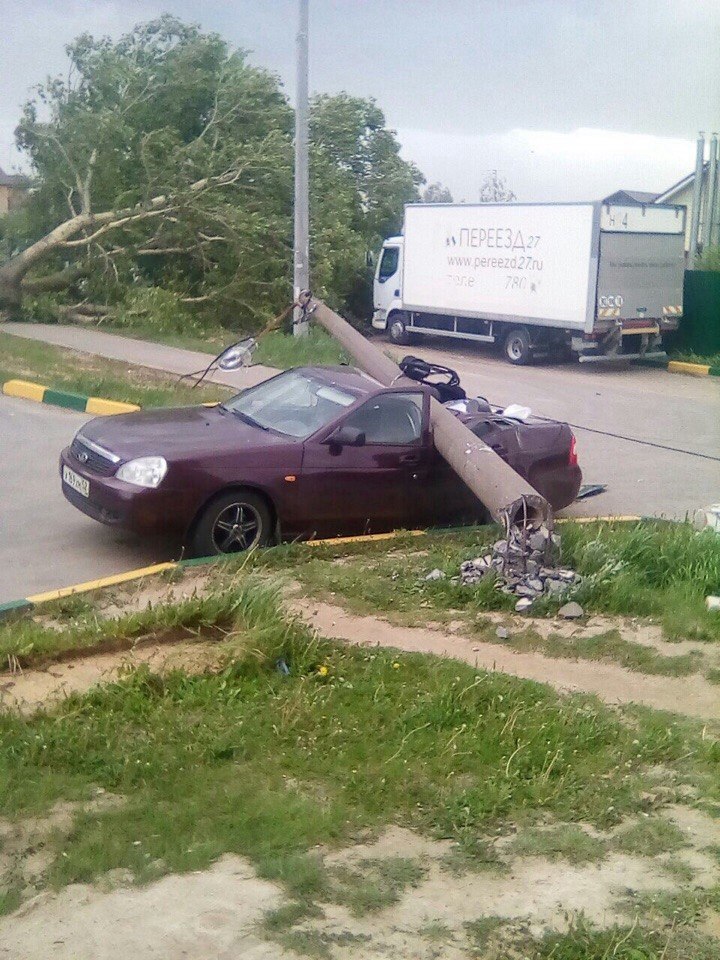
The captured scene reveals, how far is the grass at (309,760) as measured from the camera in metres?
3.98

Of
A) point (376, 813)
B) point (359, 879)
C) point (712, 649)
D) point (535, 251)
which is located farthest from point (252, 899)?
point (535, 251)

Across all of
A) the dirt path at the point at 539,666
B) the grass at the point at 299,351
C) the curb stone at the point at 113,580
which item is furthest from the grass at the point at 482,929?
the grass at the point at 299,351

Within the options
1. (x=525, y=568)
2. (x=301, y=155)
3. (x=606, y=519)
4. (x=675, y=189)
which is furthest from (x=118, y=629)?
(x=675, y=189)

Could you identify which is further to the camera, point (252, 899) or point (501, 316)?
point (501, 316)

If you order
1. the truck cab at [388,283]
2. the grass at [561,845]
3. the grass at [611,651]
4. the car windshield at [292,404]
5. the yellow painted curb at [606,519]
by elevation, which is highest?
the truck cab at [388,283]

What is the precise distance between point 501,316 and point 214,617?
17504mm

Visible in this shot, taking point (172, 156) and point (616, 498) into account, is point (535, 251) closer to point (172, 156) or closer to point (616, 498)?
point (172, 156)

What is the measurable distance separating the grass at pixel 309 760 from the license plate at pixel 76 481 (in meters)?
2.37

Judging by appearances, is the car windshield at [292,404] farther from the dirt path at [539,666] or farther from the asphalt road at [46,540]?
the dirt path at [539,666]

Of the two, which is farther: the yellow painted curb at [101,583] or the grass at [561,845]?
the yellow painted curb at [101,583]

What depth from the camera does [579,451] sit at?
12.9 meters

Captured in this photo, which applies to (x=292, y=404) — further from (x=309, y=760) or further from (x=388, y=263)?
(x=388, y=263)

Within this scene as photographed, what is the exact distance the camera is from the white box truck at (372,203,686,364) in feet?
69.3

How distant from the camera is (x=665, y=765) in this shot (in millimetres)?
4867
